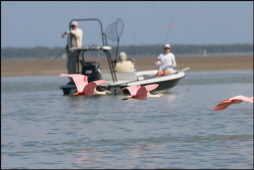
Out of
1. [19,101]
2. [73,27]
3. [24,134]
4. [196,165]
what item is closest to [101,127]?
[24,134]

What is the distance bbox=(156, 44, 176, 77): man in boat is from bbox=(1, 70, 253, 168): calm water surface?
134 cm

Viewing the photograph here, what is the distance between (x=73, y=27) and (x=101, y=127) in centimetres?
695

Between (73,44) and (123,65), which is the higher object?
(73,44)

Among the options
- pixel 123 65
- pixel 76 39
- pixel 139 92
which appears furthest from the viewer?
pixel 123 65

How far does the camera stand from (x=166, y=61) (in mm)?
31656

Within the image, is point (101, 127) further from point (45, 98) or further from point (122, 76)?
point (45, 98)

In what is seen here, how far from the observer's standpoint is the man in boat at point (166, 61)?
1201 inches

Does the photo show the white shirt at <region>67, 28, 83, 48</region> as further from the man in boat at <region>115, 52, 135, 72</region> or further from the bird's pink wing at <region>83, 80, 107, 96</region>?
the bird's pink wing at <region>83, 80, 107, 96</region>

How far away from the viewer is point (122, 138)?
20281mm

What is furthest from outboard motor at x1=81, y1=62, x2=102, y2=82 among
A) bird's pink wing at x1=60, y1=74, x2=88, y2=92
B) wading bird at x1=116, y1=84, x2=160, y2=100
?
wading bird at x1=116, y1=84, x2=160, y2=100

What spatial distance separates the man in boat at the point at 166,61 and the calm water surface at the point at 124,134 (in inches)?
52.8

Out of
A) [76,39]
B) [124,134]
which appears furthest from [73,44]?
[124,134]

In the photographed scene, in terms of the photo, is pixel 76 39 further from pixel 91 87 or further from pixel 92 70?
pixel 91 87

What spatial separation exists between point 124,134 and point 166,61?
10.9 metres
